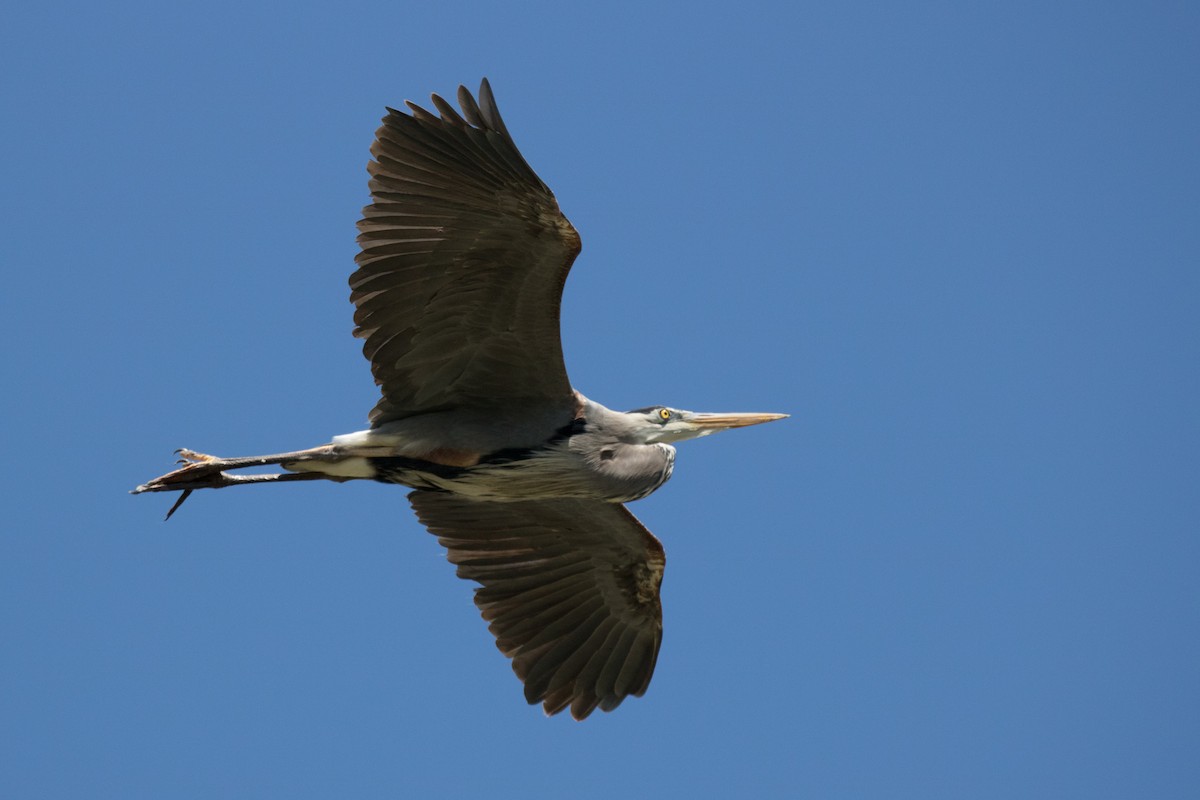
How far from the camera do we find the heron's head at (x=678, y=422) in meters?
9.37

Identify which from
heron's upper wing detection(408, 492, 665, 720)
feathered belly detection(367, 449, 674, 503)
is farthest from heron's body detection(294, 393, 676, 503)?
heron's upper wing detection(408, 492, 665, 720)

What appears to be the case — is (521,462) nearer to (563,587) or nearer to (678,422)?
(678,422)

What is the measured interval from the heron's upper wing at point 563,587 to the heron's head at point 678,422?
69 cm

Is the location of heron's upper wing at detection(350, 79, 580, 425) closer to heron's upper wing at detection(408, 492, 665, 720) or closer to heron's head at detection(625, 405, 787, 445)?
heron's head at detection(625, 405, 787, 445)

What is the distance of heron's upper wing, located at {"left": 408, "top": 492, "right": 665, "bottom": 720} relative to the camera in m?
9.93

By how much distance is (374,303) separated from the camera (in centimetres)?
840

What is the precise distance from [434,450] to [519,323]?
3.30 ft

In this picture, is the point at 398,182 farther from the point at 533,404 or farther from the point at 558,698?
the point at 558,698

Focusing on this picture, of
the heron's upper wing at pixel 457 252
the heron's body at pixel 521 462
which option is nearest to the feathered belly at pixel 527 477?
the heron's body at pixel 521 462

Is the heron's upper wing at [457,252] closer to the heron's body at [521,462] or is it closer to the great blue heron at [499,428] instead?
the great blue heron at [499,428]

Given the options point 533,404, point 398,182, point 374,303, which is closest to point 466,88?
point 398,182

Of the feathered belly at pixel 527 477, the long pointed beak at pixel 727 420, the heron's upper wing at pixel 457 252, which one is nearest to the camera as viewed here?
the heron's upper wing at pixel 457 252

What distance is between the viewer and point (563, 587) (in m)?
10.1

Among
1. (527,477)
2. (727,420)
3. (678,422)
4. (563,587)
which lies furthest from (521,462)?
(727,420)
